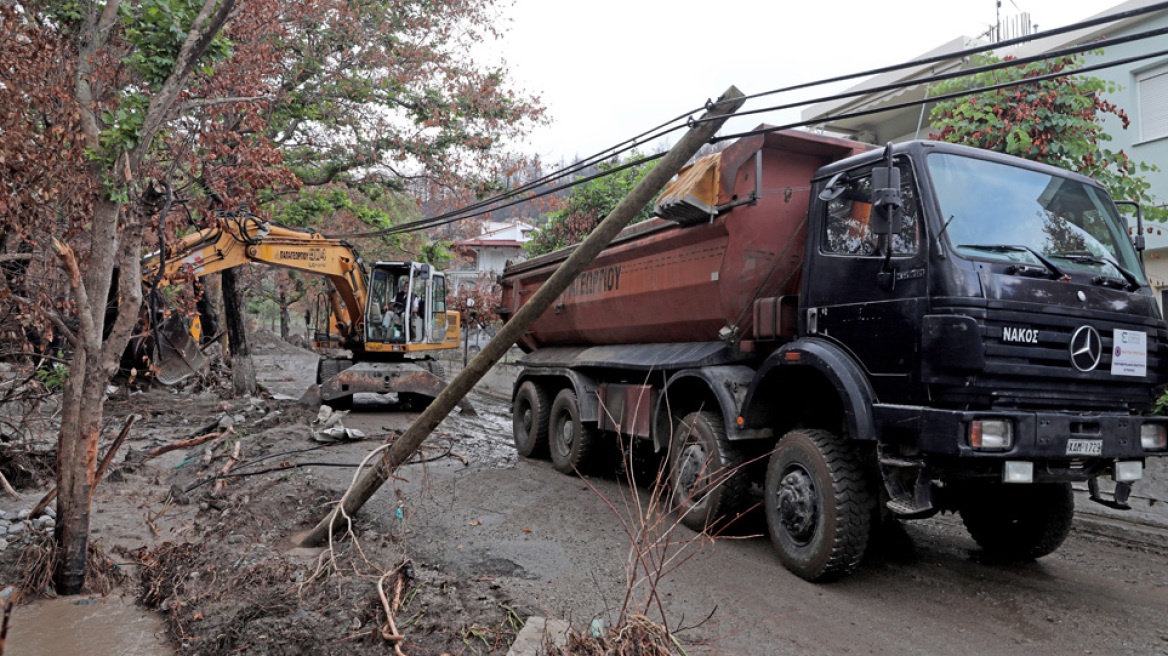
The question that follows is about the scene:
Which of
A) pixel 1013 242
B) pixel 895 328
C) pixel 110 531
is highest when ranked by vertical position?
pixel 1013 242

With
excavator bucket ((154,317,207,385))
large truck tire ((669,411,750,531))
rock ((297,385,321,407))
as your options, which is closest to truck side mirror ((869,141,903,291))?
large truck tire ((669,411,750,531))

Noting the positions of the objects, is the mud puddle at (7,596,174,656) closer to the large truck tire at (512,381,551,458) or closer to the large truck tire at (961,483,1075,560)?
the large truck tire at (512,381,551,458)

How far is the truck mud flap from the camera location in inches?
516

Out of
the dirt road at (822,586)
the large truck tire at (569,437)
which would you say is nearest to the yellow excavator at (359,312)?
the large truck tire at (569,437)

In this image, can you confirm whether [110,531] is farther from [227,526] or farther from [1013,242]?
[1013,242]

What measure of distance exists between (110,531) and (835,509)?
622 cm

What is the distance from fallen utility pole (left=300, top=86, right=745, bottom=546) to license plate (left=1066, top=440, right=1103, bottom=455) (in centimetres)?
278

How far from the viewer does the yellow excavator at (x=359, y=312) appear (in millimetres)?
12469

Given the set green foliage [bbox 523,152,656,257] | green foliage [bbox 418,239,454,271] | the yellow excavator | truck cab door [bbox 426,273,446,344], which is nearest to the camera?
the yellow excavator

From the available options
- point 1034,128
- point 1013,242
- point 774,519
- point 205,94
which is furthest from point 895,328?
point 205,94

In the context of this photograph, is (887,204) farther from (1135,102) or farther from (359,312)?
(359,312)

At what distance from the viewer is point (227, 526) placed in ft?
19.9

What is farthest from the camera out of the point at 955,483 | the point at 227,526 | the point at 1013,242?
the point at 227,526

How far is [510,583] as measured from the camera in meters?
4.65
